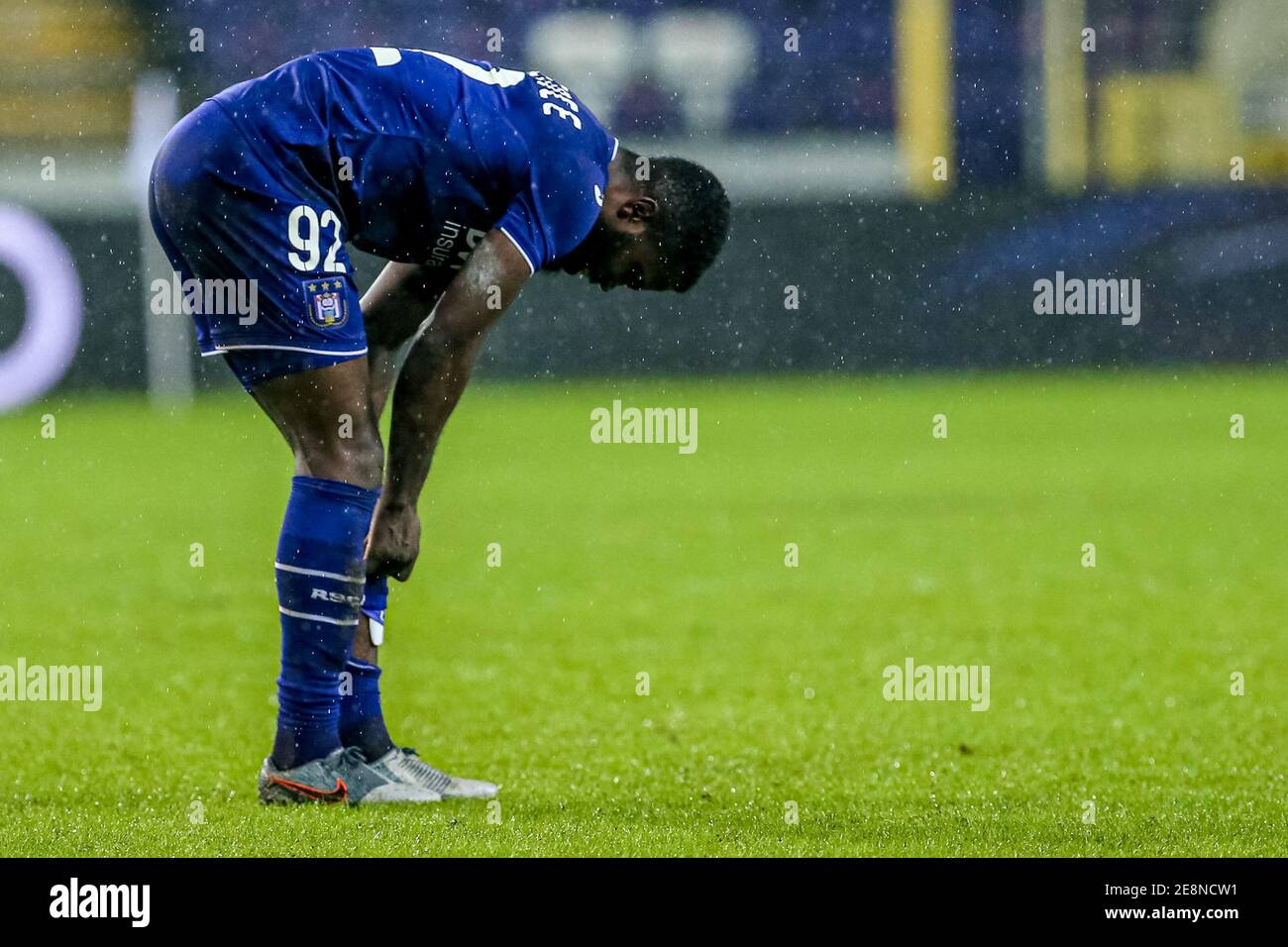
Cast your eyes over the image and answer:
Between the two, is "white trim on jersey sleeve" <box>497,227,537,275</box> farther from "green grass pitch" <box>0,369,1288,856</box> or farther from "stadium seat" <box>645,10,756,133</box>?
"stadium seat" <box>645,10,756,133</box>

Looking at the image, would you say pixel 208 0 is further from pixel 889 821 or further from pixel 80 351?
pixel 889 821

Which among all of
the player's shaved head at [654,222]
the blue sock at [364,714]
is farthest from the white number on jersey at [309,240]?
the blue sock at [364,714]

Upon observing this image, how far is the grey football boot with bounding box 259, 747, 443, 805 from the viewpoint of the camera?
4.15 m

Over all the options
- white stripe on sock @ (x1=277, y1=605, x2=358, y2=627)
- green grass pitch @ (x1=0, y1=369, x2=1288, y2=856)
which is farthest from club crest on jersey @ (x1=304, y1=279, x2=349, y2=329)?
green grass pitch @ (x1=0, y1=369, x2=1288, y2=856)

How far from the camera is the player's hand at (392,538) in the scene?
4.17 m

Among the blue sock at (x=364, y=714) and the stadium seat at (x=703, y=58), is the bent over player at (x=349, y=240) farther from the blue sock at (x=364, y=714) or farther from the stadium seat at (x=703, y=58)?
the stadium seat at (x=703, y=58)

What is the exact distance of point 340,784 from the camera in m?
4.18

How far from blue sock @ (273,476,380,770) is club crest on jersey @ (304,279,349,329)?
1.10 ft

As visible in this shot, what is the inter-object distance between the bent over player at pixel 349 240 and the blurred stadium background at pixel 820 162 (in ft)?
38.5
